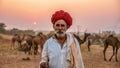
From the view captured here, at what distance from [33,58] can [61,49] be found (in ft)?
10.7

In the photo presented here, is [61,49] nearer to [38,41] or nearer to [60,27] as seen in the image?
[60,27]

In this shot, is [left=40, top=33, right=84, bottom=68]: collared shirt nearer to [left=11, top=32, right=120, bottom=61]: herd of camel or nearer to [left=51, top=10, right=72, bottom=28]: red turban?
[left=51, top=10, right=72, bottom=28]: red turban

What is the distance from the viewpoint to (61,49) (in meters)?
3.12

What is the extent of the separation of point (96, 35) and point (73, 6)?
55cm

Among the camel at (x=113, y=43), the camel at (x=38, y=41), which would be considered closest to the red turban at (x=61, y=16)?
the camel at (x=38, y=41)

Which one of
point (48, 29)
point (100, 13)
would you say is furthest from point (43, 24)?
point (100, 13)

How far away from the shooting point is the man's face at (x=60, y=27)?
10.4 ft

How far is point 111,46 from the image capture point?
21.4 ft

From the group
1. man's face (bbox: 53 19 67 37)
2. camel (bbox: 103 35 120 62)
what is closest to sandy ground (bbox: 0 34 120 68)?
camel (bbox: 103 35 120 62)

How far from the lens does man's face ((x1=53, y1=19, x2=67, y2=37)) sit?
3172mm

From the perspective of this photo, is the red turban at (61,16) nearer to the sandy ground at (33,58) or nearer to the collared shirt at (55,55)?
the collared shirt at (55,55)

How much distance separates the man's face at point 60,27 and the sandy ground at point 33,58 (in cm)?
310

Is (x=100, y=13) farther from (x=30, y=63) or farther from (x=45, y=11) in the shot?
(x=30, y=63)

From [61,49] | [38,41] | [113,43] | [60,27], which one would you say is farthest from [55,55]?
[113,43]
